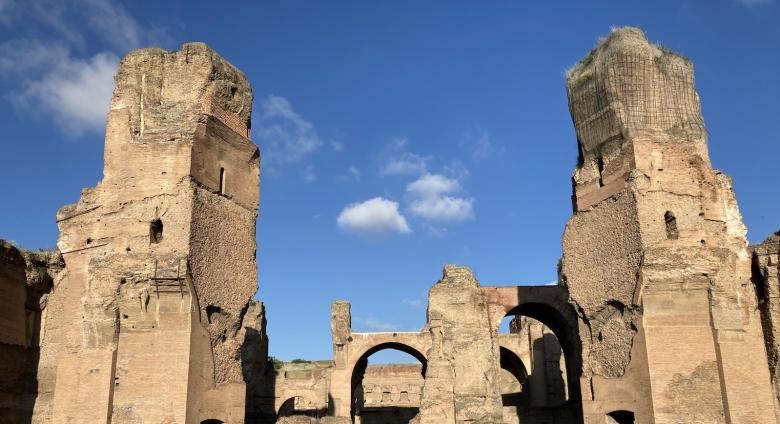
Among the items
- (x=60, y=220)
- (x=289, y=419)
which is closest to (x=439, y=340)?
(x=289, y=419)

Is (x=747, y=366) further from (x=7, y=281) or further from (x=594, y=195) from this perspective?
(x=7, y=281)

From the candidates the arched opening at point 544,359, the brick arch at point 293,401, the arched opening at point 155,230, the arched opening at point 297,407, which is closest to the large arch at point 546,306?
the arched opening at point 544,359

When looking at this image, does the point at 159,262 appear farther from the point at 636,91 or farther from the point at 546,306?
the point at 546,306

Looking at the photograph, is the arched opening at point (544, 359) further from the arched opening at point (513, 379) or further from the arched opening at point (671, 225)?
the arched opening at point (671, 225)

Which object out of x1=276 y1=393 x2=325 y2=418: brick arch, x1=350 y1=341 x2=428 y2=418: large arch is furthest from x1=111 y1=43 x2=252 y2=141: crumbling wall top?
x1=276 y1=393 x2=325 y2=418: brick arch

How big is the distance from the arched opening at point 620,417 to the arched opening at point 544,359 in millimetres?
4979

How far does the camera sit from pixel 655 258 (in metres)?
13.1

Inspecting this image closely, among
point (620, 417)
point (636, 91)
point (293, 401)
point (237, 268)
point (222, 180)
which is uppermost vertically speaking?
point (636, 91)

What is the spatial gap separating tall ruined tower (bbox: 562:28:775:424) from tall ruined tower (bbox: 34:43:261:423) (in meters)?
6.82

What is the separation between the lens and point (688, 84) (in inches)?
593

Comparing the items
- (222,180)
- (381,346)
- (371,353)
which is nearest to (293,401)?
(371,353)

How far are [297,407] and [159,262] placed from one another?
15.1m

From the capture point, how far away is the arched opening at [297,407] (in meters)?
25.3

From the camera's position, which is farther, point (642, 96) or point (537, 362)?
point (537, 362)
